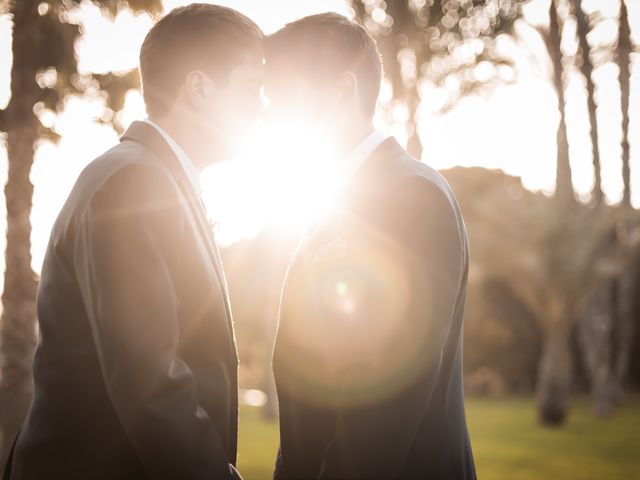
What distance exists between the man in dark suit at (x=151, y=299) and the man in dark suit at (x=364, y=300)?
24cm

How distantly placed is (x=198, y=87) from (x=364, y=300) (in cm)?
92

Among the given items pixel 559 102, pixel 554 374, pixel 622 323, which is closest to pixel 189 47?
pixel 554 374

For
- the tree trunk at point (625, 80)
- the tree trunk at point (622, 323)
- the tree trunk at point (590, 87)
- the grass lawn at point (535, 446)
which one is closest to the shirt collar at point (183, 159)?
the grass lawn at point (535, 446)

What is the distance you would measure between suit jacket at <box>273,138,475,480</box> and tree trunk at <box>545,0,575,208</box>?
1965 centimetres

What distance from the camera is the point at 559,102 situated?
70.7ft

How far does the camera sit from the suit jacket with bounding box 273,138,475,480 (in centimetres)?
216

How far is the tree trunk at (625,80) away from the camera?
70.2 ft

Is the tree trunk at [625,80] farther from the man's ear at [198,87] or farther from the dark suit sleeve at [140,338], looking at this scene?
the dark suit sleeve at [140,338]

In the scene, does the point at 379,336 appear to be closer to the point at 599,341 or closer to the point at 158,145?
the point at 158,145

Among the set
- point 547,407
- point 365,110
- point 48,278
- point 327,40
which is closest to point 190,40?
point 327,40

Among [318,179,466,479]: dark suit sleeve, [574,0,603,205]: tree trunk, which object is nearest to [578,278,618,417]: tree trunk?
[574,0,603,205]: tree trunk

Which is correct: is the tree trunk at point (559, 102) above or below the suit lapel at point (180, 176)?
above

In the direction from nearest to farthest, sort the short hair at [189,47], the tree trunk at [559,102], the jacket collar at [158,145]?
the jacket collar at [158,145] < the short hair at [189,47] < the tree trunk at [559,102]

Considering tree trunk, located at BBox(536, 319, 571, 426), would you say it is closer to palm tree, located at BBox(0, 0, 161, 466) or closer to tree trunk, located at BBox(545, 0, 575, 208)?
tree trunk, located at BBox(545, 0, 575, 208)
